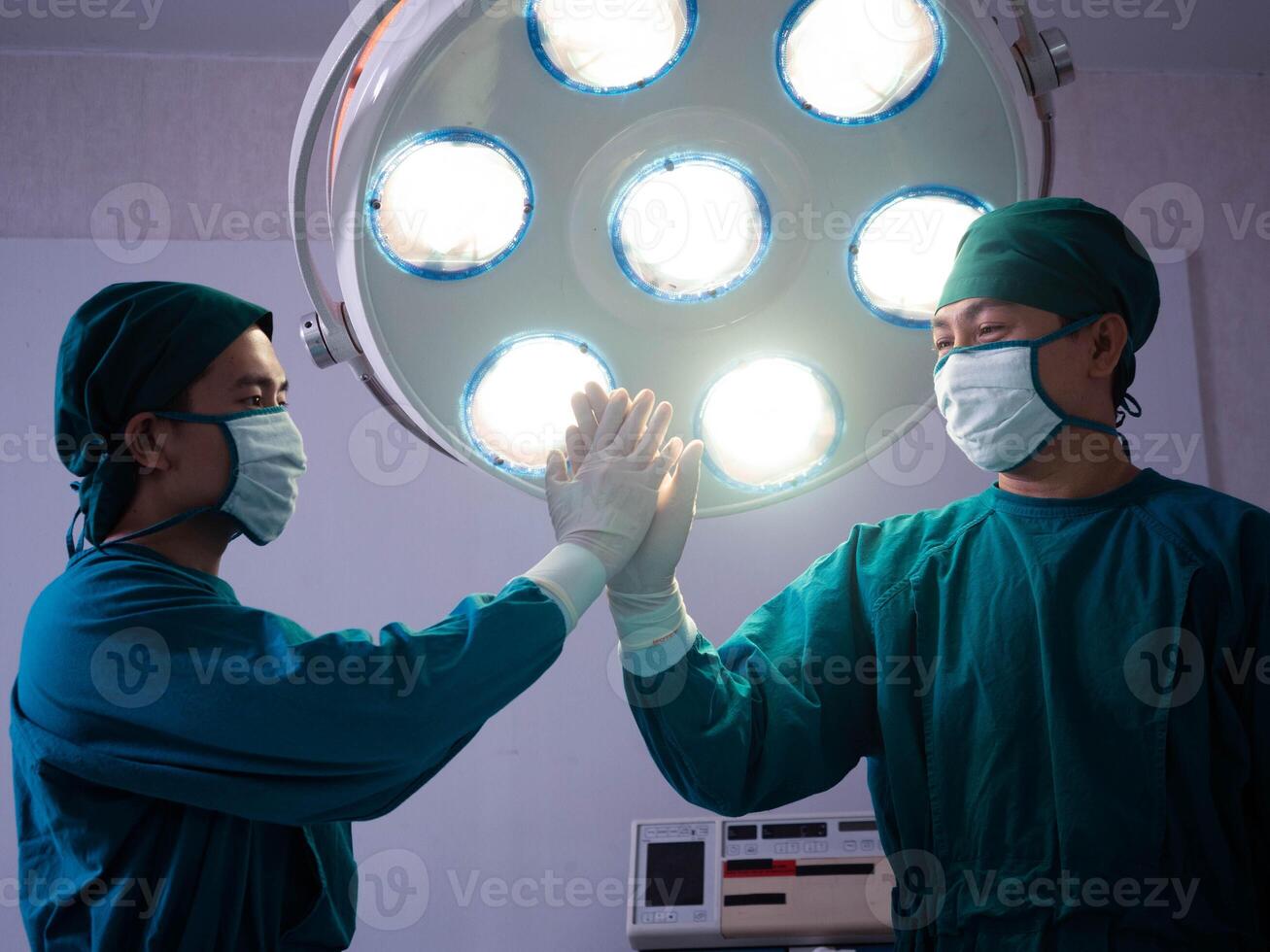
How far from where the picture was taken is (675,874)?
2.29m

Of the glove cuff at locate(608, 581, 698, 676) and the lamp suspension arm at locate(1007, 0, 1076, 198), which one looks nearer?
the lamp suspension arm at locate(1007, 0, 1076, 198)

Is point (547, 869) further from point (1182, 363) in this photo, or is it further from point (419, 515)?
point (1182, 363)

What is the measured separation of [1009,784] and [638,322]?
25.0 inches

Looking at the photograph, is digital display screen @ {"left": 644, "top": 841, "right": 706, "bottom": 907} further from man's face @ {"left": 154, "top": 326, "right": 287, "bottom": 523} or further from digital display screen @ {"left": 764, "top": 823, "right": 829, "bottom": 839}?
man's face @ {"left": 154, "top": 326, "right": 287, "bottom": 523}

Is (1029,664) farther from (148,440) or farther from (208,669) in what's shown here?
(148,440)

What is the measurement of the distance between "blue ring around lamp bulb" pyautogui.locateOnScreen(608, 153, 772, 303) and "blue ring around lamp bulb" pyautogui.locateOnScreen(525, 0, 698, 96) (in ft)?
0.24

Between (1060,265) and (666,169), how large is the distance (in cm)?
54

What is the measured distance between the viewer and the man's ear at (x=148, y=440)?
146cm

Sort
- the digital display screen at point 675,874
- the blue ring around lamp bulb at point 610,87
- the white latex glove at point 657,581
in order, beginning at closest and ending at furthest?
the blue ring around lamp bulb at point 610,87, the white latex glove at point 657,581, the digital display screen at point 675,874

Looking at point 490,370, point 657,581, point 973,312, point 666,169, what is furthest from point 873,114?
point 657,581

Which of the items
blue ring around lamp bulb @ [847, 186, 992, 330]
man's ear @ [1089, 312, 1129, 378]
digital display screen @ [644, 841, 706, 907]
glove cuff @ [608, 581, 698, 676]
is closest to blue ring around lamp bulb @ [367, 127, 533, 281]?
blue ring around lamp bulb @ [847, 186, 992, 330]

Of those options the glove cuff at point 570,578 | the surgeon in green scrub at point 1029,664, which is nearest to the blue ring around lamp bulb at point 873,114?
the surgeon in green scrub at point 1029,664

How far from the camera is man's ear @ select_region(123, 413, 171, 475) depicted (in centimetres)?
146

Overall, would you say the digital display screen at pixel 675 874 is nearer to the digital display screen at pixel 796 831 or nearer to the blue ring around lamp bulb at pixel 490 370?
the digital display screen at pixel 796 831
